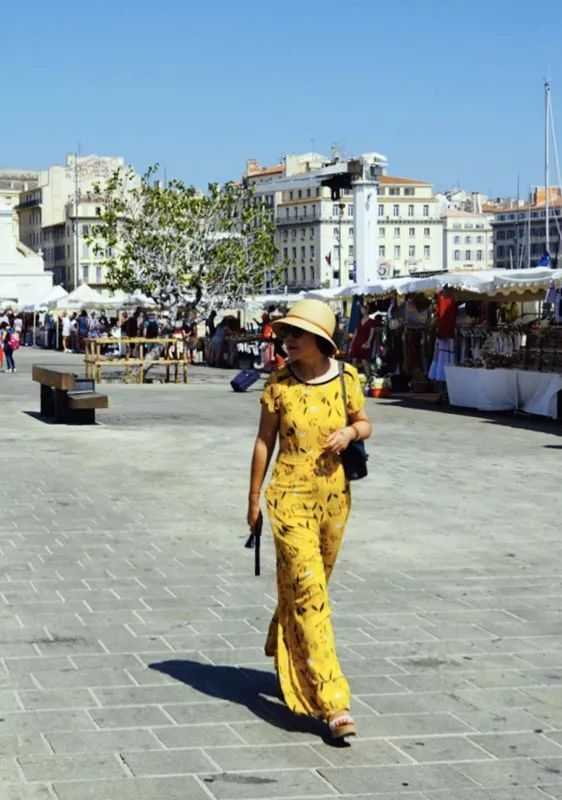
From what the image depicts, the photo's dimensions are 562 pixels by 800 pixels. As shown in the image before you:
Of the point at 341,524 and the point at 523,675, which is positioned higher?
the point at 341,524

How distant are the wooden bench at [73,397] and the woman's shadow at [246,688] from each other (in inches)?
489

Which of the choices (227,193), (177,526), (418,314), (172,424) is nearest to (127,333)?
(227,193)

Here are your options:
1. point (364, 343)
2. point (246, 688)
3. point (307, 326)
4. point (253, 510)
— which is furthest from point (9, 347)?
point (307, 326)

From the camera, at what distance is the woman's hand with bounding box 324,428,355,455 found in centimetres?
551

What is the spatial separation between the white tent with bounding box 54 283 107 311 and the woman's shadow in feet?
151

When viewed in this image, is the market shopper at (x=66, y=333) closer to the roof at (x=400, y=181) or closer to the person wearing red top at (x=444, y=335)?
the person wearing red top at (x=444, y=335)

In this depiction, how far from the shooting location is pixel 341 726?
5.21 metres

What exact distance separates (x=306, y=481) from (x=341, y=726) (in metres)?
0.89

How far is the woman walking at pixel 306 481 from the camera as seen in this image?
213 inches

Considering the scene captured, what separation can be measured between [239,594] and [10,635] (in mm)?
1489

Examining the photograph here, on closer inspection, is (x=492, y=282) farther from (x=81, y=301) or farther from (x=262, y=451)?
(x=81, y=301)

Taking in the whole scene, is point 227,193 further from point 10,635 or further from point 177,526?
point 10,635

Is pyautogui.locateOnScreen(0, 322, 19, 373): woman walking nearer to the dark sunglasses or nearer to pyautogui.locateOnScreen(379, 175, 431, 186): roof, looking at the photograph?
the dark sunglasses

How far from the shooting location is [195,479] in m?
13.4
